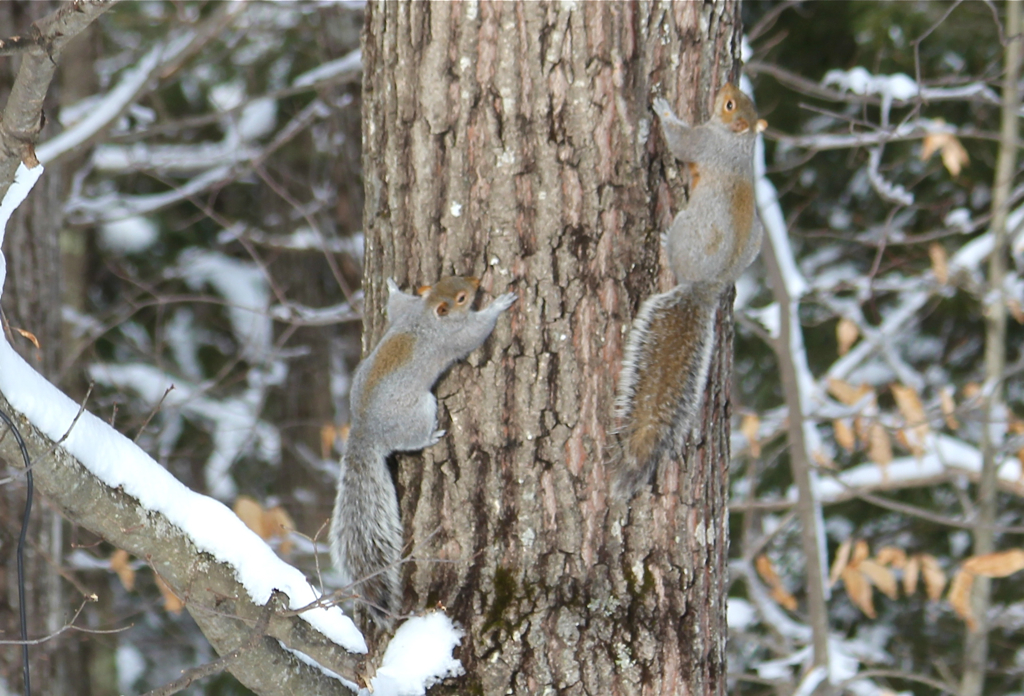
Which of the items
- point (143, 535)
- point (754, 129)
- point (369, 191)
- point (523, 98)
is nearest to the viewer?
point (143, 535)

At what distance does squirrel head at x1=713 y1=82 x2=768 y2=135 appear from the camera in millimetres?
1751

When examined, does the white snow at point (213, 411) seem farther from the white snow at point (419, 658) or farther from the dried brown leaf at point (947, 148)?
the white snow at point (419, 658)

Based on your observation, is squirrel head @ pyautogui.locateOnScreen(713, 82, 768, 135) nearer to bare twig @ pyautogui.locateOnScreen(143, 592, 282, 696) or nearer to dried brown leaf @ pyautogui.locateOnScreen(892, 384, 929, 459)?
bare twig @ pyautogui.locateOnScreen(143, 592, 282, 696)

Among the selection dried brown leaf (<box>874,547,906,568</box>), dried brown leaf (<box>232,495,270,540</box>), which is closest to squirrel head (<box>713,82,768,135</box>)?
dried brown leaf (<box>874,547,906,568</box>)

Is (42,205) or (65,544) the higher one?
(42,205)

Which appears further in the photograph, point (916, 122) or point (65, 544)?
point (65, 544)

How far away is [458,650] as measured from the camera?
5.06 feet

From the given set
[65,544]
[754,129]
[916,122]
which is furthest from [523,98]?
[65,544]

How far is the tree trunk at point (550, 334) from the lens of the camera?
155 cm

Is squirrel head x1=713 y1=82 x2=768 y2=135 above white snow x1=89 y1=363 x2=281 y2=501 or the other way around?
the other way around

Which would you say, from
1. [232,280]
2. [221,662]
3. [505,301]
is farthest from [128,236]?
[221,662]

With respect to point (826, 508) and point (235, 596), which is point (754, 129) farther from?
point (826, 508)

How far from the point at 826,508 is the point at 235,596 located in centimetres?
452

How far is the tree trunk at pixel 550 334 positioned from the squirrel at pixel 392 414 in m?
0.03
